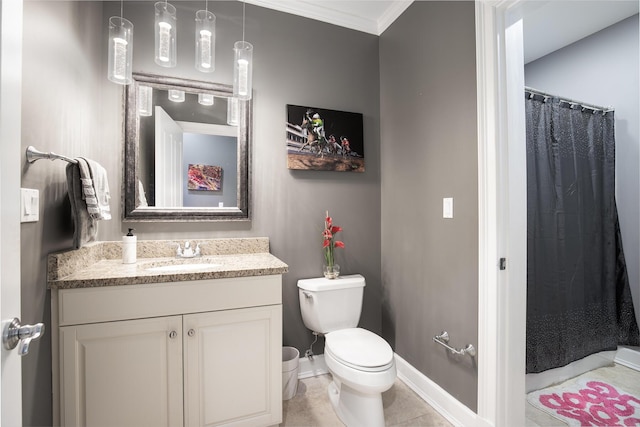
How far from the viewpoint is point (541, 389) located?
1.93 metres

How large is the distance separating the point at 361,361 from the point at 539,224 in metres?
1.50

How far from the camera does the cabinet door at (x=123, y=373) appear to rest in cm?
123

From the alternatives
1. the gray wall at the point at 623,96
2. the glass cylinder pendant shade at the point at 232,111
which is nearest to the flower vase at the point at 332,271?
the glass cylinder pendant shade at the point at 232,111

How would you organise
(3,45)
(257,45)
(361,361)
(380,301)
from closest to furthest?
(3,45) < (361,361) < (257,45) < (380,301)

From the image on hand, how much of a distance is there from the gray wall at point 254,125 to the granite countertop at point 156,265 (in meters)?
0.06

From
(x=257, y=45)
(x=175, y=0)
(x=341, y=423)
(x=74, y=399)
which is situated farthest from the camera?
(x=257, y=45)

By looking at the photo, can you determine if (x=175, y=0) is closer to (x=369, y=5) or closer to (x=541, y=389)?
(x=369, y=5)

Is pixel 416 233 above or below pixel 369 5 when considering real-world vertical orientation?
below

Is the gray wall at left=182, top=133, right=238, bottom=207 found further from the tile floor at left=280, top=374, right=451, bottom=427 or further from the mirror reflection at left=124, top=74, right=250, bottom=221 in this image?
the tile floor at left=280, top=374, right=451, bottom=427

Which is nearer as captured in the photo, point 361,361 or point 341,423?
point 361,361

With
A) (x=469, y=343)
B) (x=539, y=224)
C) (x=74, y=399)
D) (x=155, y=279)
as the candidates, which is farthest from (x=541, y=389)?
(x=74, y=399)

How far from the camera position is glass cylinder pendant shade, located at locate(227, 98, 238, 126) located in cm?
196

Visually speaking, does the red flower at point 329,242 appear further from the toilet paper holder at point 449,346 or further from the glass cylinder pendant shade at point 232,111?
the glass cylinder pendant shade at point 232,111

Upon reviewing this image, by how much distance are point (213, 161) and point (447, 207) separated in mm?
1476
